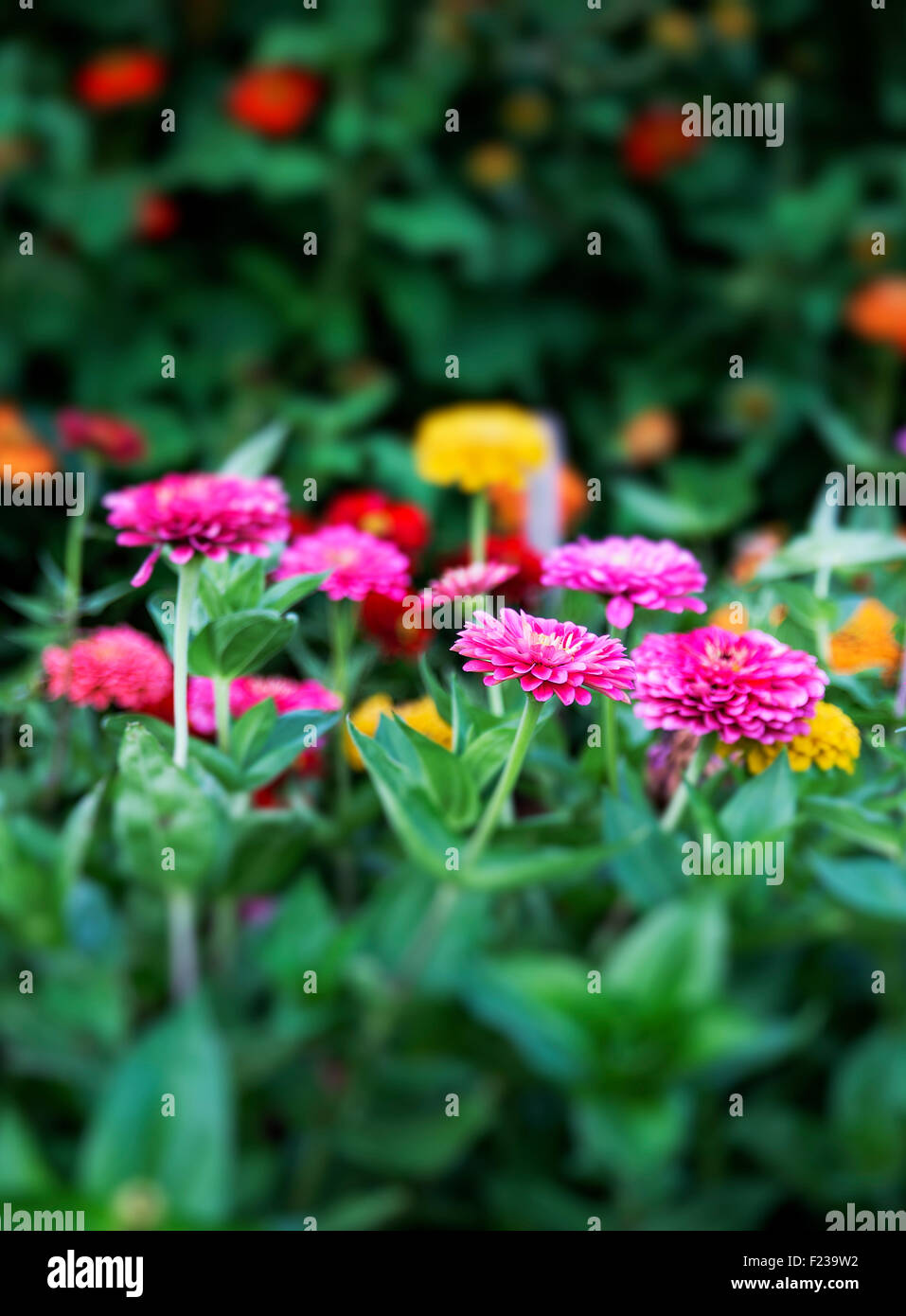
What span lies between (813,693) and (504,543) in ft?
1.01

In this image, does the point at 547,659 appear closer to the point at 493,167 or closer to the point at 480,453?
the point at 480,453

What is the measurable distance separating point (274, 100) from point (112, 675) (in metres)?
1.31

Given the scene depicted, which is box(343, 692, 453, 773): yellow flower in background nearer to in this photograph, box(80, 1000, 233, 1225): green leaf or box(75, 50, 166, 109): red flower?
box(80, 1000, 233, 1225): green leaf

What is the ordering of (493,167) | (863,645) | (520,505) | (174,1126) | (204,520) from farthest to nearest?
(493,167) < (520,505) < (863,645) < (204,520) < (174,1126)

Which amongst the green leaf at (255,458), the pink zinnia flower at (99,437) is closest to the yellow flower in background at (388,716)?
the green leaf at (255,458)

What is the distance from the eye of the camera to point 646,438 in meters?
1.59

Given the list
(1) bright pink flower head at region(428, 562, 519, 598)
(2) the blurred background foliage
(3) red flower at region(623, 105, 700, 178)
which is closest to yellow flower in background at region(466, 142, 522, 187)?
(2) the blurred background foliage

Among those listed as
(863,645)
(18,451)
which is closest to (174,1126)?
(863,645)

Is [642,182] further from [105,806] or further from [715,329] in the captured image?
[105,806]

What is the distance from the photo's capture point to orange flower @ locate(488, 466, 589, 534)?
106cm

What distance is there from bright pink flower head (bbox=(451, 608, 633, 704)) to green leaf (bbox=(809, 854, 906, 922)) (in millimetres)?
99

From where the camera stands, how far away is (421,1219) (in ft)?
1.42

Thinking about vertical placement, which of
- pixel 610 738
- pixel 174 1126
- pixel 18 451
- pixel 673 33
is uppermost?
pixel 673 33
